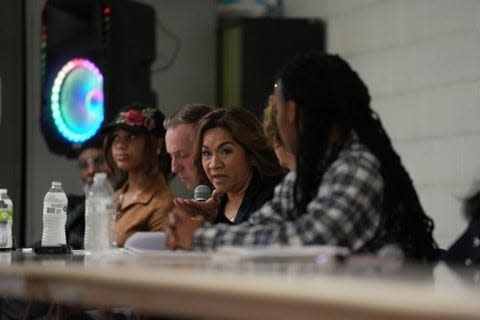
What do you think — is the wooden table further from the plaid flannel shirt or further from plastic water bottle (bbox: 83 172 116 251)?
plastic water bottle (bbox: 83 172 116 251)

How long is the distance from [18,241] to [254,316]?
141 inches

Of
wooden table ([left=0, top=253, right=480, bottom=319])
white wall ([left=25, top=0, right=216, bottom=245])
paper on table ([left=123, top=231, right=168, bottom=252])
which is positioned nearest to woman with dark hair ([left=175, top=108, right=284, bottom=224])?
paper on table ([left=123, top=231, right=168, bottom=252])

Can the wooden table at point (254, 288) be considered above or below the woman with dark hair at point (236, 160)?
below

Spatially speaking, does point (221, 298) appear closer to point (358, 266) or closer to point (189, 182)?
point (358, 266)

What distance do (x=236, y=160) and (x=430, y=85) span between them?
1.54 m

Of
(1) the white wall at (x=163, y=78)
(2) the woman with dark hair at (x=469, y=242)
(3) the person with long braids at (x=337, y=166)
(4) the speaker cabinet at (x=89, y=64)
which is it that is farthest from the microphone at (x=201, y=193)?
(1) the white wall at (x=163, y=78)

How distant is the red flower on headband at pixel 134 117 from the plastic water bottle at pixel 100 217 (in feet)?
3.09

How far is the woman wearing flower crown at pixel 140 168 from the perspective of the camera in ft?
9.76

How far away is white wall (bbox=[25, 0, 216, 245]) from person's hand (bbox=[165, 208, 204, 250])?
2.81 m

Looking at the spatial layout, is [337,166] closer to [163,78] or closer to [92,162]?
[92,162]

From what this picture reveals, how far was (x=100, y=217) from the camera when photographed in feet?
6.94

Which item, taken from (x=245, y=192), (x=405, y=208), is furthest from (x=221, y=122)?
(x=405, y=208)

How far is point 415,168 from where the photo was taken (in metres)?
4.08

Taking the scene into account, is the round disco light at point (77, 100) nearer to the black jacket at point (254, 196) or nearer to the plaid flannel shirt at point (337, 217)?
the black jacket at point (254, 196)
